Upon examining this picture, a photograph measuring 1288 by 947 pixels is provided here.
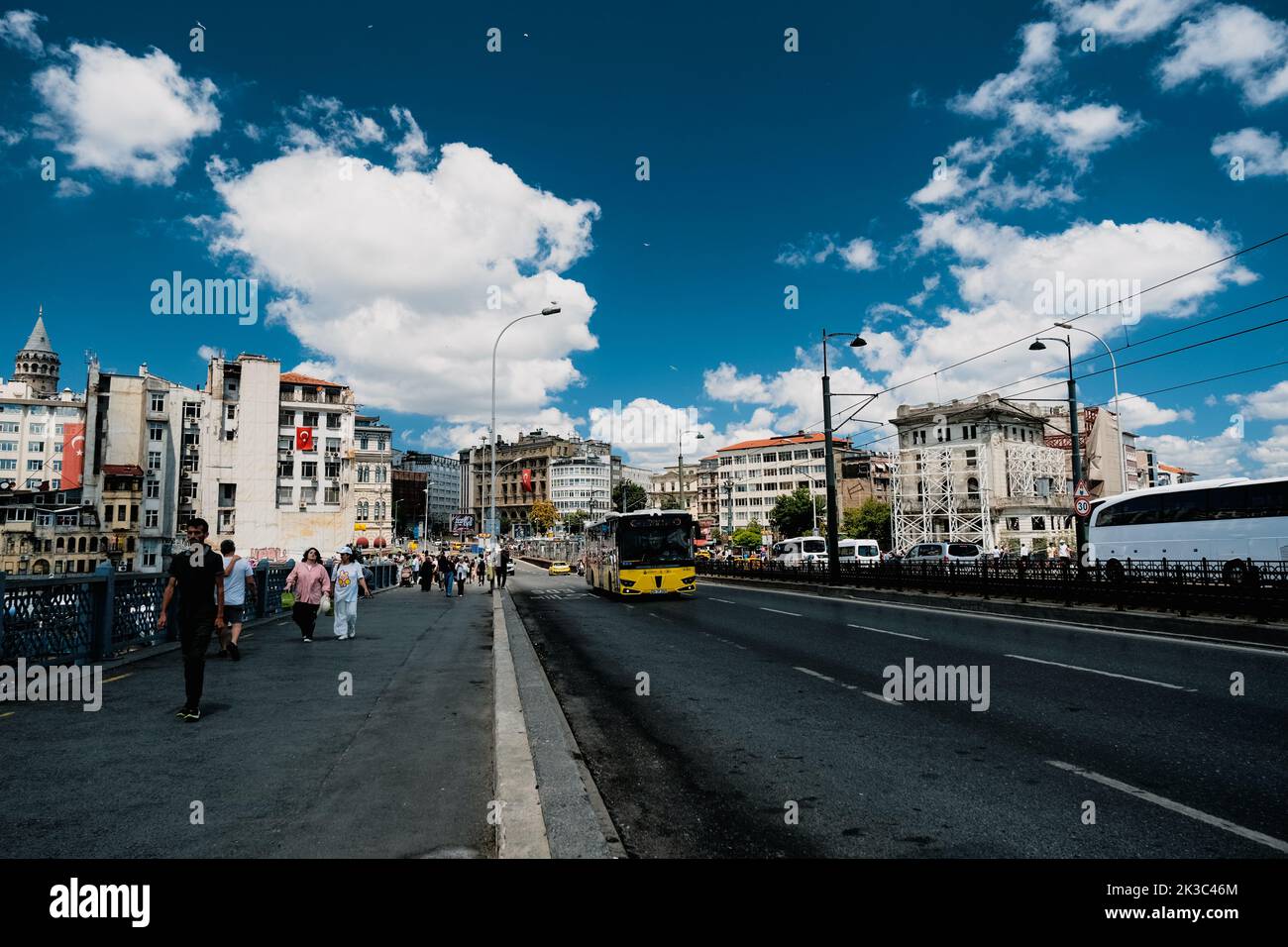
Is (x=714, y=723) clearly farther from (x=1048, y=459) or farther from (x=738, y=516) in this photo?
(x=738, y=516)

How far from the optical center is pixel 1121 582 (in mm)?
17078

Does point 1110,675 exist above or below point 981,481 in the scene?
below

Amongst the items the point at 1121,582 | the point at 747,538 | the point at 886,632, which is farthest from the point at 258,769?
the point at 747,538

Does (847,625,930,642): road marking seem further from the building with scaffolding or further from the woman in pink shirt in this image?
the building with scaffolding

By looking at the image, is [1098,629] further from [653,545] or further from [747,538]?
[747,538]

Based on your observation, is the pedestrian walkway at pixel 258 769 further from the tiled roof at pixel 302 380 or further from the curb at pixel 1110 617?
the tiled roof at pixel 302 380

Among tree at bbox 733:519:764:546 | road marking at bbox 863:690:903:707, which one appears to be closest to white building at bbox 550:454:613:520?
tree at bbox 733:519:764:546

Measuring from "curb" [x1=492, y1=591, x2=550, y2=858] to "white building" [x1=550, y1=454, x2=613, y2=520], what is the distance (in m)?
182

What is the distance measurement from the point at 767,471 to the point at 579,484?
7216 centimetres

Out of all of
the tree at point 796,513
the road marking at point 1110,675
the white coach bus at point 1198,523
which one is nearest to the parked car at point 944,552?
the white coach bus at point 1198,523

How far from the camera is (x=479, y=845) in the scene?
156 inches

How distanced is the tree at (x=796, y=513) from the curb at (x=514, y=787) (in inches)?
3844

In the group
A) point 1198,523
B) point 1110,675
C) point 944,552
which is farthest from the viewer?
point 944,552
